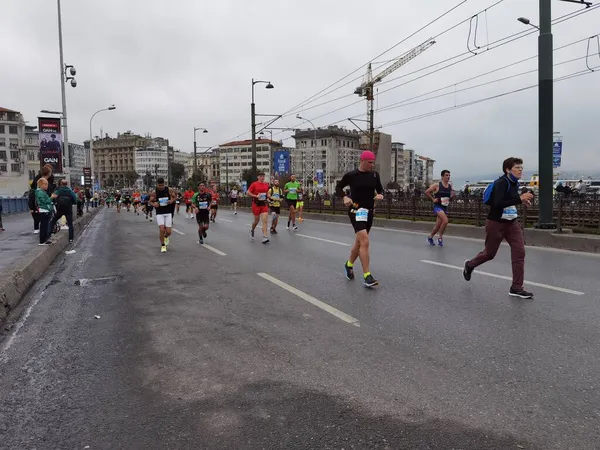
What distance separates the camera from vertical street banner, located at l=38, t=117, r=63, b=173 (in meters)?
23.4

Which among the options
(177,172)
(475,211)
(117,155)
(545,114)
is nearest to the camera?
(545,114)

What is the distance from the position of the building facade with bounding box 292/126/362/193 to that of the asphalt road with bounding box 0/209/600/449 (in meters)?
119

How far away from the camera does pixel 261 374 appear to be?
3674 millimetres

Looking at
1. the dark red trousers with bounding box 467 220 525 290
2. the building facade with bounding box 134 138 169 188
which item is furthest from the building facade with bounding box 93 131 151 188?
the dark red trousers with bounding box 467 220 525 290

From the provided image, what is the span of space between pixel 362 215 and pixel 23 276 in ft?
17.7

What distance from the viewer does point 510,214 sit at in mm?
6266

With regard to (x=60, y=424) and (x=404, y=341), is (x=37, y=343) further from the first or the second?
(x=404, y=341)

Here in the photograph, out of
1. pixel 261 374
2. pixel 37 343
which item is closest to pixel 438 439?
pixel 261 374

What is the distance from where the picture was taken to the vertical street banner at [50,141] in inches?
922

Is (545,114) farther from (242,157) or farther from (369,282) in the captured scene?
(242,157)

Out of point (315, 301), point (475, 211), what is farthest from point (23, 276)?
point (475, 211)

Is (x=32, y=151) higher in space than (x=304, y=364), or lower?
higher

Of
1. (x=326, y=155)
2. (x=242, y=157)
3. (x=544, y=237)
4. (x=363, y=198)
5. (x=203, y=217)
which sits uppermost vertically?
(x=242, y=157)

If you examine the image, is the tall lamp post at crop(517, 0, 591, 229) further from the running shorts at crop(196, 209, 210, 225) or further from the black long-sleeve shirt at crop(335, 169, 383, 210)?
the running shorts at crop(196, 209, 210, 225)
